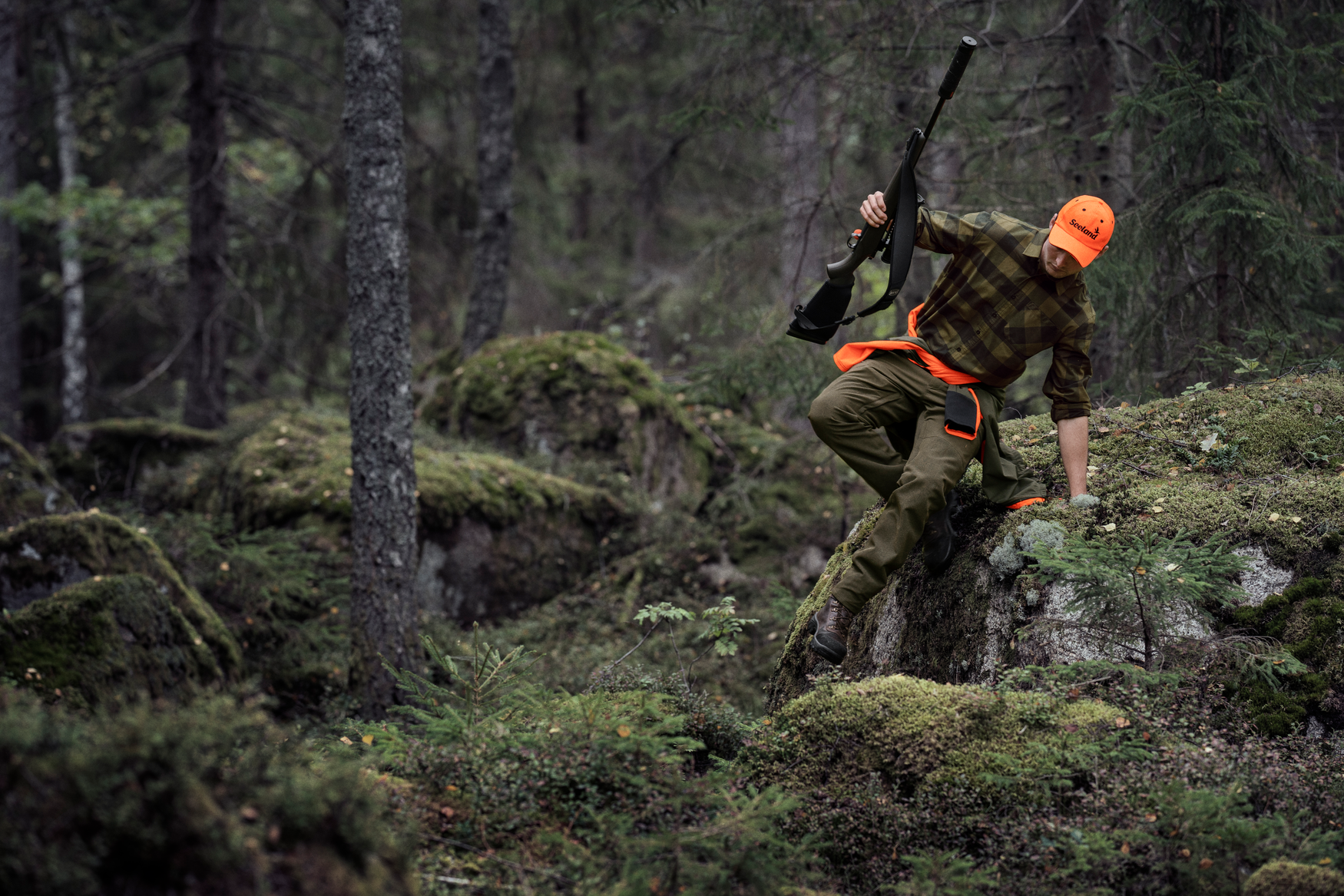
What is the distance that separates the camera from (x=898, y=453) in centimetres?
510

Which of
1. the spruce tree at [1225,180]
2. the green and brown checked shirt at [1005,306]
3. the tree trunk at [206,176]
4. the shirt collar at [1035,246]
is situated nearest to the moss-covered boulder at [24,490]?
the tree trunk at [206,176]

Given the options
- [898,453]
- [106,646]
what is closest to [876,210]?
[898,453]

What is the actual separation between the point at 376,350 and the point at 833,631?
3.66 metres

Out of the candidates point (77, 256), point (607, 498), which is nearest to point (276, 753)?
point (607, 498)

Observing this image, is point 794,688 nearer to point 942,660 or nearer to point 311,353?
point 942,660

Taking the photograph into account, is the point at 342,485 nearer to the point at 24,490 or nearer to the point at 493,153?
the point at 24,490

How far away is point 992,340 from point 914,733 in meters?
2.21

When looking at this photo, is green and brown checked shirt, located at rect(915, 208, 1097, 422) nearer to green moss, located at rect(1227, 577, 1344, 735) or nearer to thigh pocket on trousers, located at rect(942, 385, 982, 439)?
thigh pocket on trousers, located at rect(942, 385, 982, 439)

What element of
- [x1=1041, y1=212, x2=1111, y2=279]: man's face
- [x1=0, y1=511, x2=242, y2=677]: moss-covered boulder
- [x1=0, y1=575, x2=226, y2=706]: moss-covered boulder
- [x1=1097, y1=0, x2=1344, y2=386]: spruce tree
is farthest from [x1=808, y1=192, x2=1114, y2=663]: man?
[x1=0, y1=511, x2=242, y2=677]: moss-covered boulder

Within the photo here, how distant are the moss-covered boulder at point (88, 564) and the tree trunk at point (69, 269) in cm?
855

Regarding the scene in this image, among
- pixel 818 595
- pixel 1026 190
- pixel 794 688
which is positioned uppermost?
pixel 1026 190

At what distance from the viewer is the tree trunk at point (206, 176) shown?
35.2ft

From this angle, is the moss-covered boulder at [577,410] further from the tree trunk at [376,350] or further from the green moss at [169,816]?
the green moss at [169,816]

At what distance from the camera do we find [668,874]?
109 inches
